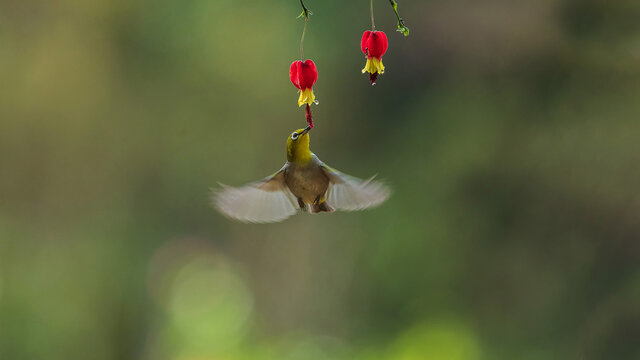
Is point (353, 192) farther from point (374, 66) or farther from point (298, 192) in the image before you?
point (374, 66)

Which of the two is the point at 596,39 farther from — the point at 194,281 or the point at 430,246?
the point at 194,281

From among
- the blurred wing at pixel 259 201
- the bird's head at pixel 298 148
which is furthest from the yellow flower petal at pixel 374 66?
the blurred wing at pixel 259 201

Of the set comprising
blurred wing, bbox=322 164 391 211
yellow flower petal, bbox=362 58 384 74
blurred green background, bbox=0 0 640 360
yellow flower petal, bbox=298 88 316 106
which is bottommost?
blurred wing, bbox=322 164 391 211

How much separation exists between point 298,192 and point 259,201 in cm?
9

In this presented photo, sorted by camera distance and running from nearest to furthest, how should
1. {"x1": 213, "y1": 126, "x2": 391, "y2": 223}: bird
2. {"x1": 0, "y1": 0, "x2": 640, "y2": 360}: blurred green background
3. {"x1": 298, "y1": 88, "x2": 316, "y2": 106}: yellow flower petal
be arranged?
{"x1": 298, "y1": 88, "x2": 316, "y2": 106}: yellow flower petal < {"x1": 213, "y1": 126, "x2": 391, "y2": 223}: bird < {"x1": 0, "y1": 0, "x2": 640, "y2": 360}: blurred green background

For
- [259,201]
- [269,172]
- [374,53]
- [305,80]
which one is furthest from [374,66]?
[269,172]

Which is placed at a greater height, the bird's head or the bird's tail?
the bird's head

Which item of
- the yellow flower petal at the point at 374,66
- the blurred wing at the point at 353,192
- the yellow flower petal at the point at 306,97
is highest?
the yellow flower petal at the point at 374,66

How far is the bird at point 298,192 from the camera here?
126 centimetres

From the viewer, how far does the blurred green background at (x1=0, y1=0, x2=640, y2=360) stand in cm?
301

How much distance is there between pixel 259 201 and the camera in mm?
1347

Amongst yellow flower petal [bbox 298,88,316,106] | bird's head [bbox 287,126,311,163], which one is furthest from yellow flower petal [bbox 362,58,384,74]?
bird's head [bbox 287,126,311,163]

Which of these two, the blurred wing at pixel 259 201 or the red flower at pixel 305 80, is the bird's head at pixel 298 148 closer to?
the blurred wing at pixel 259 201

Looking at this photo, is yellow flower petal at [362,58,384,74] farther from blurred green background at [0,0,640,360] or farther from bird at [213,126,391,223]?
blurred green background at [0,0,640,360]
